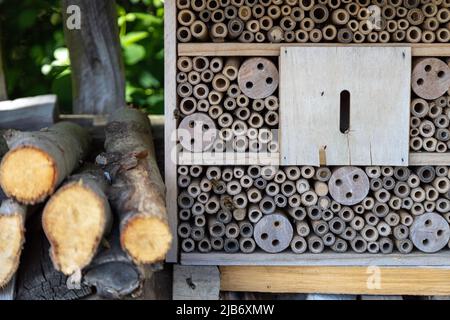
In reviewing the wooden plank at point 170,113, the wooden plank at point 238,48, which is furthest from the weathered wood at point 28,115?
the wooden plank at point 238,48

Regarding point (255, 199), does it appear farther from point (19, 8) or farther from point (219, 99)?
point (19, 8)

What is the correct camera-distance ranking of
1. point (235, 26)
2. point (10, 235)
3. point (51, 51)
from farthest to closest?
point (51, 51) < point (235, 26) < point (10, 235)

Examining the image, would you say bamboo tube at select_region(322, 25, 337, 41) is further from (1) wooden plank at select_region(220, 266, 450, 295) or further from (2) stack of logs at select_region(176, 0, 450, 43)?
(1) wooden plank at select_region(220, 266, 450, 295)

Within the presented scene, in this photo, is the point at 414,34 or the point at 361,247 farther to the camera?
the point at 361,247

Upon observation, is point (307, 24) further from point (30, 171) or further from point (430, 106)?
point (30, 171)

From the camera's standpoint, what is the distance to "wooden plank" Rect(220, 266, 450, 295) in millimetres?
3494

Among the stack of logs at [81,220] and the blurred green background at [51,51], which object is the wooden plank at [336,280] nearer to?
the stack of logs at [81,220]

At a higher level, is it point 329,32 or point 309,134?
point 329,32

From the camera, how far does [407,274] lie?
11.5ft

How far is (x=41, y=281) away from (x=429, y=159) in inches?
67.5

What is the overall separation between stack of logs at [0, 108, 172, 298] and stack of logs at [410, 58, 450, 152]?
122 cm

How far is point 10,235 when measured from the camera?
278cm

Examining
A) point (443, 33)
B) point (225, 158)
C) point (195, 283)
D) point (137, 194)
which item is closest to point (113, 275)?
point (137, 194)

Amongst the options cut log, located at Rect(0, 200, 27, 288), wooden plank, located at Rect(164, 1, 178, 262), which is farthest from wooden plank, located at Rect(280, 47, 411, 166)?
cut log, located at Rect(0, 200, 27, 288)
